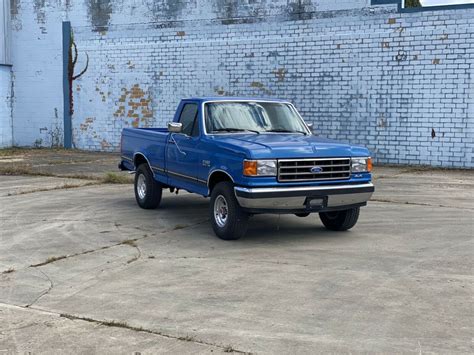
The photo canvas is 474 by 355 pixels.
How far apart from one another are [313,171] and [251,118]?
1707 mm

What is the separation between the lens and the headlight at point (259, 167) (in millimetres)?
7512

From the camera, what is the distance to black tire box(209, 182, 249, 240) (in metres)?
7.81

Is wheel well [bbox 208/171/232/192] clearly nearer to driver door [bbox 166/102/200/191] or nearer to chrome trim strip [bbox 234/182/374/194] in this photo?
driver door [bbox 166/102/200/191]

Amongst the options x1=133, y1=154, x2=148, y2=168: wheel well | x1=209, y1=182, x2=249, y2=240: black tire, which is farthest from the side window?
x1=133, y1=154, x2=148, y2=168: wheel well

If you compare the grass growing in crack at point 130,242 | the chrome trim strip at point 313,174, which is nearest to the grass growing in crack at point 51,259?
the grass growing in crack at point 130,242

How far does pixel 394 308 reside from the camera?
5316 mm

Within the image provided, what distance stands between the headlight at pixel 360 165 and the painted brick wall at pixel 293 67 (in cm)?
1024

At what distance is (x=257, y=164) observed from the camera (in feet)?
24.6

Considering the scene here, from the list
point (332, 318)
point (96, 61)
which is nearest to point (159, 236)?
point (332, 318)

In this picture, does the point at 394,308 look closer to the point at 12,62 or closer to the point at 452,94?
the point at 452,94

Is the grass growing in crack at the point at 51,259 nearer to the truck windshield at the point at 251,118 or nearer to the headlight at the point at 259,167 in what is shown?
the headlight at the point at 259,167

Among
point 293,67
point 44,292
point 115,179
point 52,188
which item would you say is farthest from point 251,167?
point 293,67

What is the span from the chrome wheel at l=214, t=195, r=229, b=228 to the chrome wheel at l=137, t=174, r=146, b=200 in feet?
9.08

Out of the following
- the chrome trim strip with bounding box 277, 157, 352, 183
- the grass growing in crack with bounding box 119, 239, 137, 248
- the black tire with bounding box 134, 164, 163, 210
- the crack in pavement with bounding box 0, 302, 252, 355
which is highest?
the chrome trim strip with bounding box 277, 157, 352, 183
